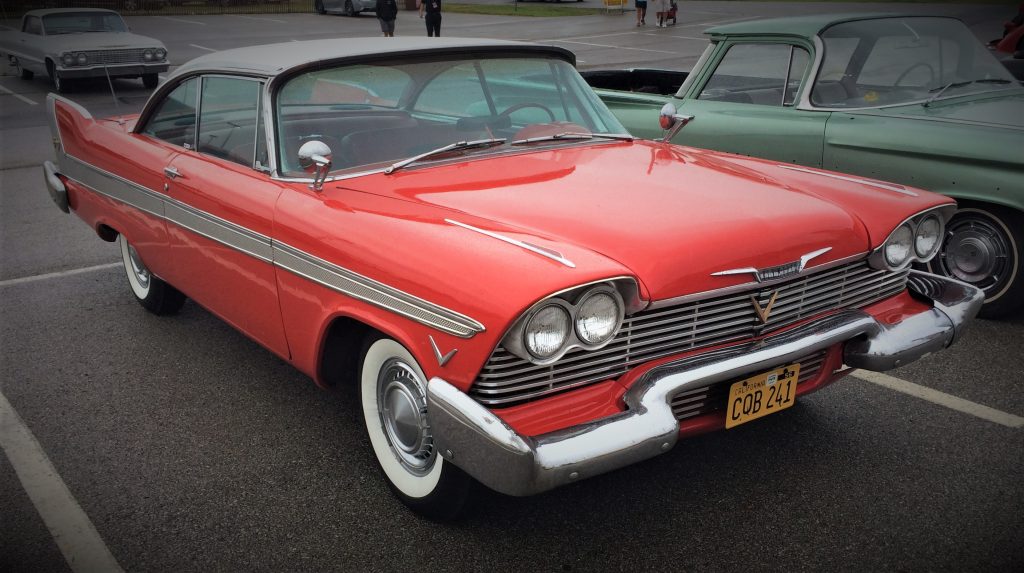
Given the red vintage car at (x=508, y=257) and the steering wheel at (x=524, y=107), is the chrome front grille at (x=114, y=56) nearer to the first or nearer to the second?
the red vintage car at (x=508, y=257)

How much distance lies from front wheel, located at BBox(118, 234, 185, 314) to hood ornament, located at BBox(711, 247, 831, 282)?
3.23 metres

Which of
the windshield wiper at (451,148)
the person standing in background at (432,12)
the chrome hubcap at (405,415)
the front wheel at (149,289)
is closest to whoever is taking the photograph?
the chrome hubcap at (405,415)

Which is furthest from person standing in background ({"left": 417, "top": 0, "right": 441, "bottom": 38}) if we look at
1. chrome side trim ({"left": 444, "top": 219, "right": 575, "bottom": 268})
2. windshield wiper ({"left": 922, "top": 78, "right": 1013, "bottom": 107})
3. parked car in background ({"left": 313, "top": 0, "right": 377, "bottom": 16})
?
chrome side trim ({"left": 444, "top": 219, "right": 575, "bottom": 268})

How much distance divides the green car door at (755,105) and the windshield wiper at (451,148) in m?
2.26

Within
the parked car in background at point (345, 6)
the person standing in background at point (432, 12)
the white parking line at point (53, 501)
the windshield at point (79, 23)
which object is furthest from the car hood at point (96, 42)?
the parked car in background at point (345, 6)

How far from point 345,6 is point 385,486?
30.0 m

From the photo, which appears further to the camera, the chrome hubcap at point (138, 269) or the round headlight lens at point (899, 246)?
the chrome hubcap at point (138, 269)

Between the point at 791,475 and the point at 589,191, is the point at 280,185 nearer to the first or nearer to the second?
the point at 589,191

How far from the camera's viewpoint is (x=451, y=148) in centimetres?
331

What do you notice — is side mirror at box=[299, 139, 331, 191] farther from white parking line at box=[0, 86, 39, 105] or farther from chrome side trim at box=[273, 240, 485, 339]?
white parking line at box=[0, 86, 39, 105]

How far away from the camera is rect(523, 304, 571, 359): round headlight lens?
2.31 metres

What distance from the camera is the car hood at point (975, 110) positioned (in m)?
4.49

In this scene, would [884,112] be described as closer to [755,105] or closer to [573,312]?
[755,105]

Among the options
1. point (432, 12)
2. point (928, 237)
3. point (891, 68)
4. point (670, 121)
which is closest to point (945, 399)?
point (928, 237)
